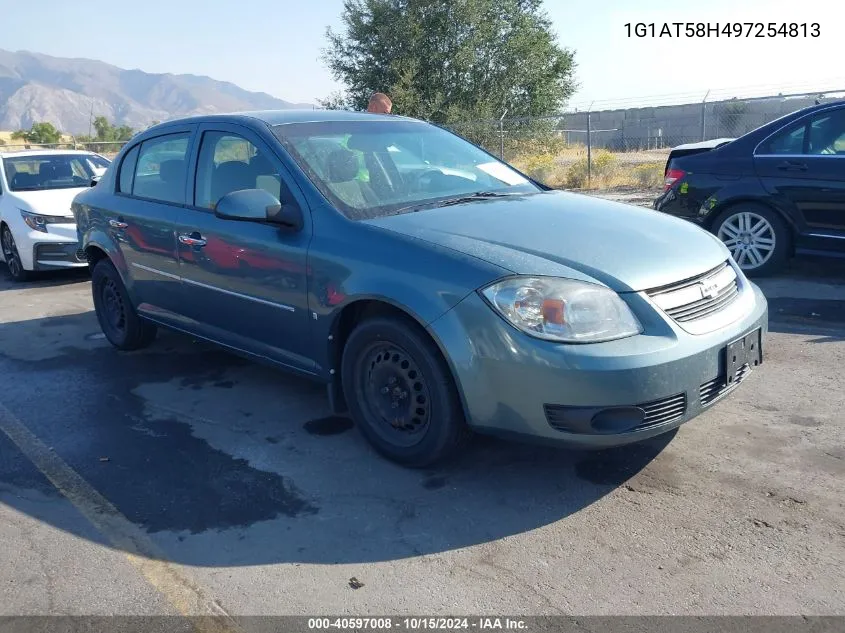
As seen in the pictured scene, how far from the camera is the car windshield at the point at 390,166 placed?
406 cm

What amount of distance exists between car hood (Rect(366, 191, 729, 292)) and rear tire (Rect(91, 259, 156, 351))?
275 cm

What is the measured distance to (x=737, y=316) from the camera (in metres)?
3.55

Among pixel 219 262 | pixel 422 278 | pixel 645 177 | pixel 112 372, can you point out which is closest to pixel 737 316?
pixel 422 278

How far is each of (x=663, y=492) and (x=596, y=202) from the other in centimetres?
170

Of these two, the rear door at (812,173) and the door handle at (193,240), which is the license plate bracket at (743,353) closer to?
the door handle at (193,240)

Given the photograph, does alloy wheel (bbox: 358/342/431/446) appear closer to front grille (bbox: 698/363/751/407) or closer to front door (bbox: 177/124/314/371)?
front door (bbox: 177/124/314/371)

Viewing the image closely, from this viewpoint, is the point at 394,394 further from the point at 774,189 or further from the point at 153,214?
the point at 774,189

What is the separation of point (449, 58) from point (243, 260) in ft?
80.6

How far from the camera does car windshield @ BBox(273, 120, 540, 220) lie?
160 inches

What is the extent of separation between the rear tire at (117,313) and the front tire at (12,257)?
3.53 meters

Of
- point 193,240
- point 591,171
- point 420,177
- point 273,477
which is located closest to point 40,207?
point 193,240

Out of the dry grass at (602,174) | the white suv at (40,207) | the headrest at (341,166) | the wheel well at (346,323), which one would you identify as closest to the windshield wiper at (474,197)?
the headrest at (341,166)

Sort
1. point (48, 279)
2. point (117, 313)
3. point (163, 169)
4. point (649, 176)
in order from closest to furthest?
point (163, 169) → point (117, 313) → point (48, 279) → point (649, 176)

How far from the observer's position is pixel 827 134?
6906 mm
